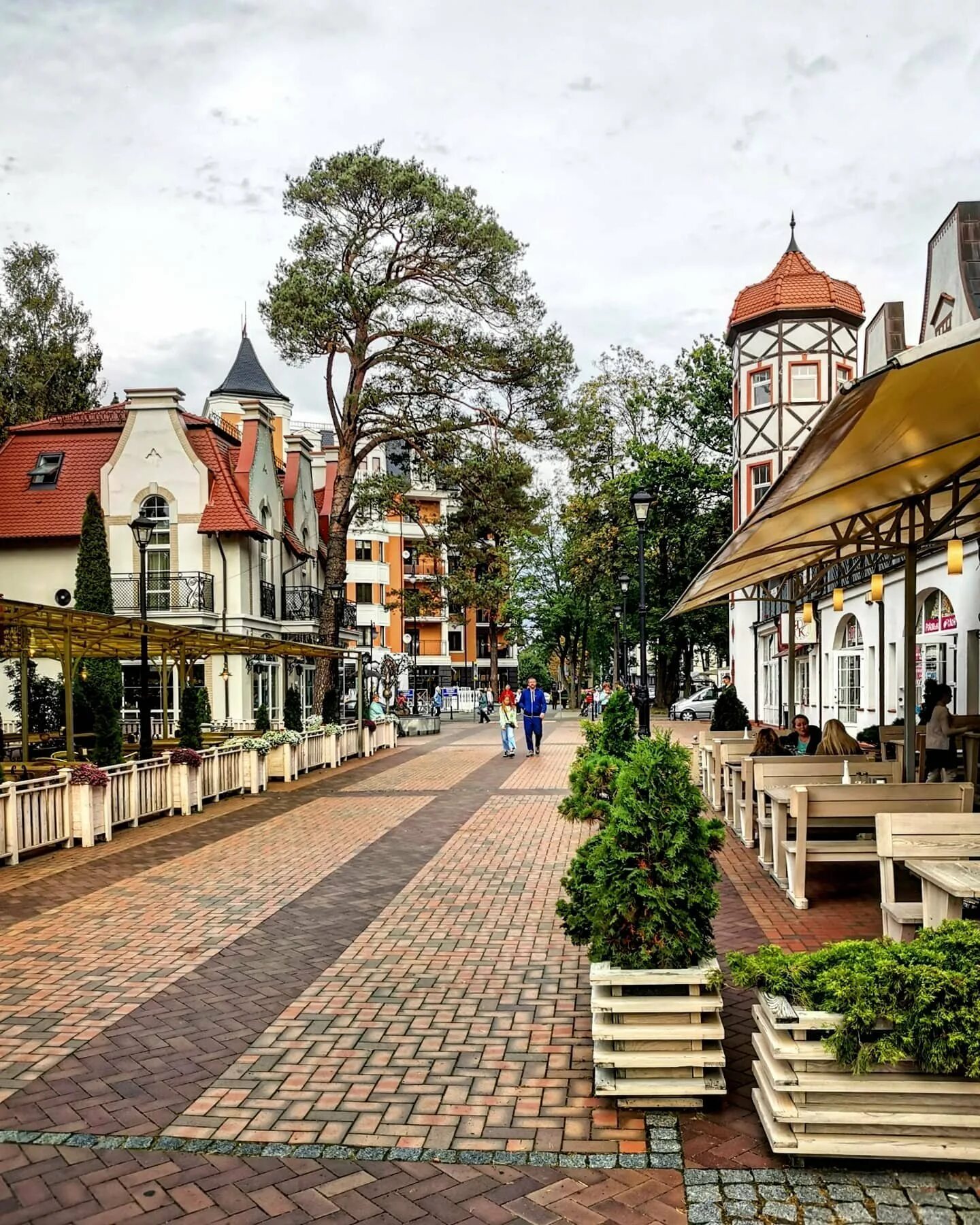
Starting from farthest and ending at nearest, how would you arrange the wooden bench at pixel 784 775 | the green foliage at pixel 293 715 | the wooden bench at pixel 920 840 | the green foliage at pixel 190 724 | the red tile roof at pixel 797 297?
1. the red tile roof at pixel 797 297
2. the green foliage at pixel 293 715
3. the green foliage at pixel 190 724
4. the wooden bench at pixel 784 775
5. the wooden bench at pixel 920 840

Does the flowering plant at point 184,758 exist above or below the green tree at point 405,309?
below

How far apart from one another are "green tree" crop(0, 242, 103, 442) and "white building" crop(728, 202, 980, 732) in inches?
1035

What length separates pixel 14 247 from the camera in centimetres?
4147

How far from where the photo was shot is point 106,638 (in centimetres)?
1670

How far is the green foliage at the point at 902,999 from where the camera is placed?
3.69 metres

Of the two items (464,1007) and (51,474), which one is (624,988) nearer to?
(464,1007)

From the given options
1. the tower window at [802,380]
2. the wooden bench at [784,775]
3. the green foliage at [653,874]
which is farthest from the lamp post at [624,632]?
the green foliage at [653,874]

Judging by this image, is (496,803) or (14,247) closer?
(496,803)

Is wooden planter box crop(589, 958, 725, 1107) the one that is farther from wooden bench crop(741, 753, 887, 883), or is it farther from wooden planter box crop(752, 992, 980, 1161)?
wooden bench crop(741, 753, 887, 883)

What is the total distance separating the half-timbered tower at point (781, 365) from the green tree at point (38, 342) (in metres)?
26.3

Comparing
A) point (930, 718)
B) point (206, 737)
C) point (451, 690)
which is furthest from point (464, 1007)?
point (451, 690)

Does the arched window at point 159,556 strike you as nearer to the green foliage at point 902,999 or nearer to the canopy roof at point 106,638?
the canopy roof at point 106,638

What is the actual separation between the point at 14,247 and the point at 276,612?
1973 cm

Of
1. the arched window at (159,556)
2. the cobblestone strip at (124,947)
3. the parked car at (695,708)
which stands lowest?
the parked car at (695,708)
